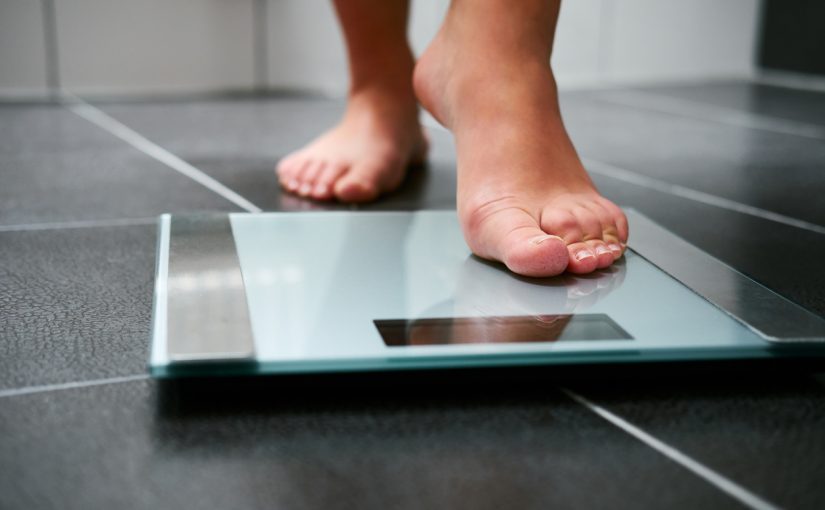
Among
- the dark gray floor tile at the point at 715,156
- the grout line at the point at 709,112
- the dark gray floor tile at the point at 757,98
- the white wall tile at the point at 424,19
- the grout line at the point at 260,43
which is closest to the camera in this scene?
the dark gray floor tile at the point at 715,156

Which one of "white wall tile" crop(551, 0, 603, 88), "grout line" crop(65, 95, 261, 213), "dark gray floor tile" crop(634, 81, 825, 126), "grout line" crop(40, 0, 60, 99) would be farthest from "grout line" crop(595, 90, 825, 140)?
"grout line" crop(40, 0, 60, 99)

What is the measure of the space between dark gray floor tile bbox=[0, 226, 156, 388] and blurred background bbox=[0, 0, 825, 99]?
5.21 feet

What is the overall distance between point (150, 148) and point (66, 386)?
1096 mm

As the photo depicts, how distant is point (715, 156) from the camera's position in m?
1.66

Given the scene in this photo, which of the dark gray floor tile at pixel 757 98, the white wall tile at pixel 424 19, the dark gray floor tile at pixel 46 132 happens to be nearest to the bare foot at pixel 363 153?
the dark gray floor tile at pixel 46 132

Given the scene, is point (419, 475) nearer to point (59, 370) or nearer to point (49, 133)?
point (59, 370)

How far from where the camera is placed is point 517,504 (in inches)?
19.5

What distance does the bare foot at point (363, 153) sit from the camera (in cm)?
126

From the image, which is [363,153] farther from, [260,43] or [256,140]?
[260,43]

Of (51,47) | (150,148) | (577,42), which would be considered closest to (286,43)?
(51,47)

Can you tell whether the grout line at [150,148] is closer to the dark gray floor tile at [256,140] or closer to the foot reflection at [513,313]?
the dark gray floor tile at [256,140]

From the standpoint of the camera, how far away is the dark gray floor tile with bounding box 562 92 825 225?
52.9 inches

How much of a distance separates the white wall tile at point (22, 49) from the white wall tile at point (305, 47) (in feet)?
1.95

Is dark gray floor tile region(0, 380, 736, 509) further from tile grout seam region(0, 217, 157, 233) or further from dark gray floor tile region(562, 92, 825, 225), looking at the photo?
dark gray floor tile region(562, 92, 825, 225)
